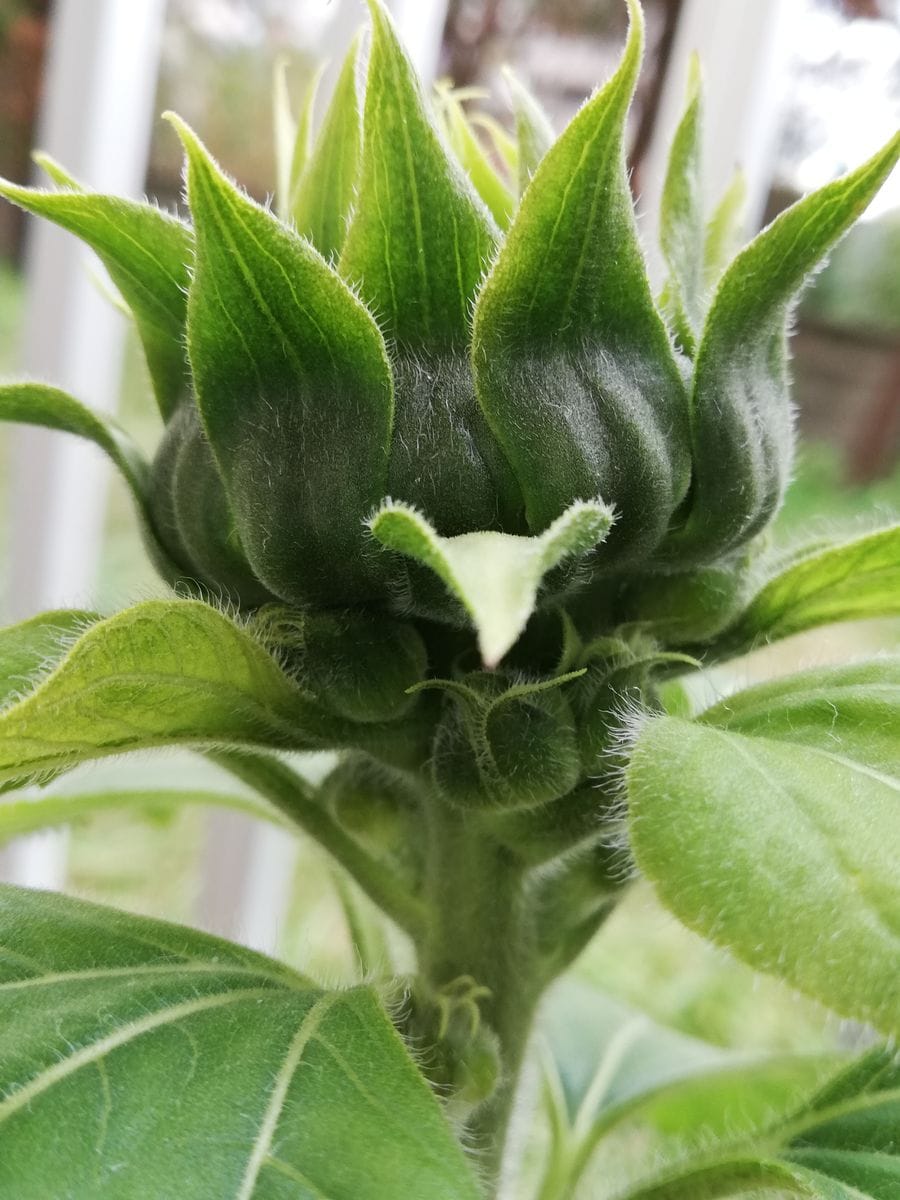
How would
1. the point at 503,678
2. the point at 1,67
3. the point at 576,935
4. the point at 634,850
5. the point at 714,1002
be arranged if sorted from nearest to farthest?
the point at 634,850 < the point at 503,678 < the point at 576,935 < the point at 1,67 < the point at 714,1002

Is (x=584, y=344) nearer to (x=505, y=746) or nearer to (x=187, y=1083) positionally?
(x=505, y=746)

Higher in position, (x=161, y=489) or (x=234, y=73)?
(x=234, y=73)

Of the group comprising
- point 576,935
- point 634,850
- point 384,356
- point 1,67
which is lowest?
point 576,935

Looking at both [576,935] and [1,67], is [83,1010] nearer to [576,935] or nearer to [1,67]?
[576,935]

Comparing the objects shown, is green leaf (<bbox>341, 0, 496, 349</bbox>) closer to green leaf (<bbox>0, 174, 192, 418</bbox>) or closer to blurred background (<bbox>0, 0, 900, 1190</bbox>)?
green leaf (<bbox>0, 174, 192, 418</bbox>)

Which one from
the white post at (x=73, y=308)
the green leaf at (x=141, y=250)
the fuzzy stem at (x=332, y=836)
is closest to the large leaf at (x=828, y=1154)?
the fuzzy stem at (x=332, y=836)

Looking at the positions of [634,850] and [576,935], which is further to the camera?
[576,935]

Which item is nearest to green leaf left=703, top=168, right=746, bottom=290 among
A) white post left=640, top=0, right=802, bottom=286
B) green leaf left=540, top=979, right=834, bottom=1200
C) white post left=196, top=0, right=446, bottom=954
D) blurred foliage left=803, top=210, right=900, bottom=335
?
green leaf left=540, top=979, right=834, bottom=1200

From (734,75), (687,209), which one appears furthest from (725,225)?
(734,75)

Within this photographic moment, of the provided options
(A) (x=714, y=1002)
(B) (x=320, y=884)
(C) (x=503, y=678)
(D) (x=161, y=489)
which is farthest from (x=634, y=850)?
(B) (x=320, y=884)
